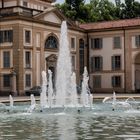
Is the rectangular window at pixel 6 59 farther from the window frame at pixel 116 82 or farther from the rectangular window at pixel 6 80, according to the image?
the window frame at pixel 116 82

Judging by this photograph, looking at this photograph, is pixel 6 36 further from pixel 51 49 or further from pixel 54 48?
pixel 54 48

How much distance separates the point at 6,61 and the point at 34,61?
3196 mm

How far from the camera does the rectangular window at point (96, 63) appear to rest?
62.9 meters

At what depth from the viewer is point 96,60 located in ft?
208

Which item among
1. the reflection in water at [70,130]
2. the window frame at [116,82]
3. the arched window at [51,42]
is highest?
the arched window at [51,42]

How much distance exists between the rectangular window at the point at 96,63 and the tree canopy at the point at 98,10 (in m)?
14.8

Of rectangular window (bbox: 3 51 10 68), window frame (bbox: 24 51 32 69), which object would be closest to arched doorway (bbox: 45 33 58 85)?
window frame (bbox: 24 51 32 69)

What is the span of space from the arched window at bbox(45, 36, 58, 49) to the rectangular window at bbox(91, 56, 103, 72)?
302 inches

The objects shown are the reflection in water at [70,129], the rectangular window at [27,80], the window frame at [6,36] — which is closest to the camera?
the reflection in water at [70,129]

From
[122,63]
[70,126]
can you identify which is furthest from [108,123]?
[122,63]

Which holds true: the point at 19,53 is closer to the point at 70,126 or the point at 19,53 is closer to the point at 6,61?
the point at 6,61

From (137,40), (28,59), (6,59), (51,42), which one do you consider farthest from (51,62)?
(137,40)

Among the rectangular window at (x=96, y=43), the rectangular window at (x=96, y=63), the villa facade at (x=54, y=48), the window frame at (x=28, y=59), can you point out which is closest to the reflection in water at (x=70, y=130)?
the villa facade at (x=54, y=48)

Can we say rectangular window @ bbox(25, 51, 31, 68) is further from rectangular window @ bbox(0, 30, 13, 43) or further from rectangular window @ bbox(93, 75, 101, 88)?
rectangular window @ bbox(93, 75, 101, 88)
